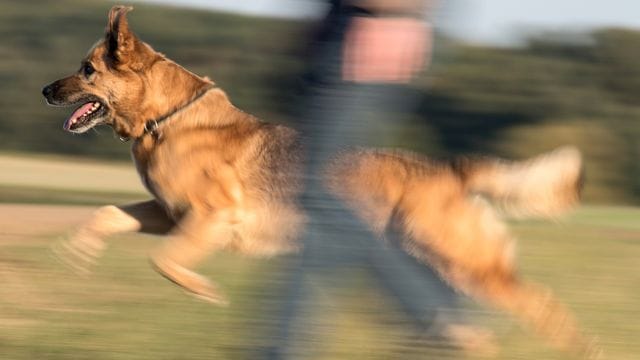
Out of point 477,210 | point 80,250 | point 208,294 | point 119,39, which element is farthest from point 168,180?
point 477,210

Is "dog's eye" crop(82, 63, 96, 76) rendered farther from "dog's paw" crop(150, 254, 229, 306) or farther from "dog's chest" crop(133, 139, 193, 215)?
"dog's paw" crop(150, 254, 229, 306)

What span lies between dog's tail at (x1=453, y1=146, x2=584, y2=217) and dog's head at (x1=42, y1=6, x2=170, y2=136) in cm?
181

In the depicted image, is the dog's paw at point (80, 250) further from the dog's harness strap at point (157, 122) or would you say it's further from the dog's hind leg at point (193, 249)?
the dog's harness strap at point (157, 122)

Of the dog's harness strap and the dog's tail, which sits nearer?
the dog's tail

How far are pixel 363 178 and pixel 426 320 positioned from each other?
1499mm

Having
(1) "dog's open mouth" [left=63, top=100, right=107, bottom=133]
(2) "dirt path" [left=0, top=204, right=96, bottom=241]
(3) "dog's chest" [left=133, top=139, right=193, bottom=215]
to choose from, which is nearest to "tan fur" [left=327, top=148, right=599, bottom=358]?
(3) "dog's chest" [left=133, top=139, right=193, bottom=215]

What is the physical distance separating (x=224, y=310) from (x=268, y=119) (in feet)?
4.62

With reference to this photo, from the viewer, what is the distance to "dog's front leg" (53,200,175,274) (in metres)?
6.61

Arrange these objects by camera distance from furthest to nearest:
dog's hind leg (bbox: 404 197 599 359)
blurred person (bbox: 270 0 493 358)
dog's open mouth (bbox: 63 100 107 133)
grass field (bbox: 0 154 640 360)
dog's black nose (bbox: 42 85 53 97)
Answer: dog's black nose (bbox: 42 85 53 97) → dog's open mouth (bbox: 63 100 107 133) → dog's hind leg (bbox: 404 197 599 359) → grass field (bbox: 0 154 640 360) → blurred person (bbox: 270 0 493 358)

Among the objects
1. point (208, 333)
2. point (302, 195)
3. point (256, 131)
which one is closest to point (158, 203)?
point (256, 131)

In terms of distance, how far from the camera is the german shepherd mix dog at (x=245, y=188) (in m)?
5.78

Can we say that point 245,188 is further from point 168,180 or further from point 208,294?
point 208,294

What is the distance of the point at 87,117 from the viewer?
23.0 ft

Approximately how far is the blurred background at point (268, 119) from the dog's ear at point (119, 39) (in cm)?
53
